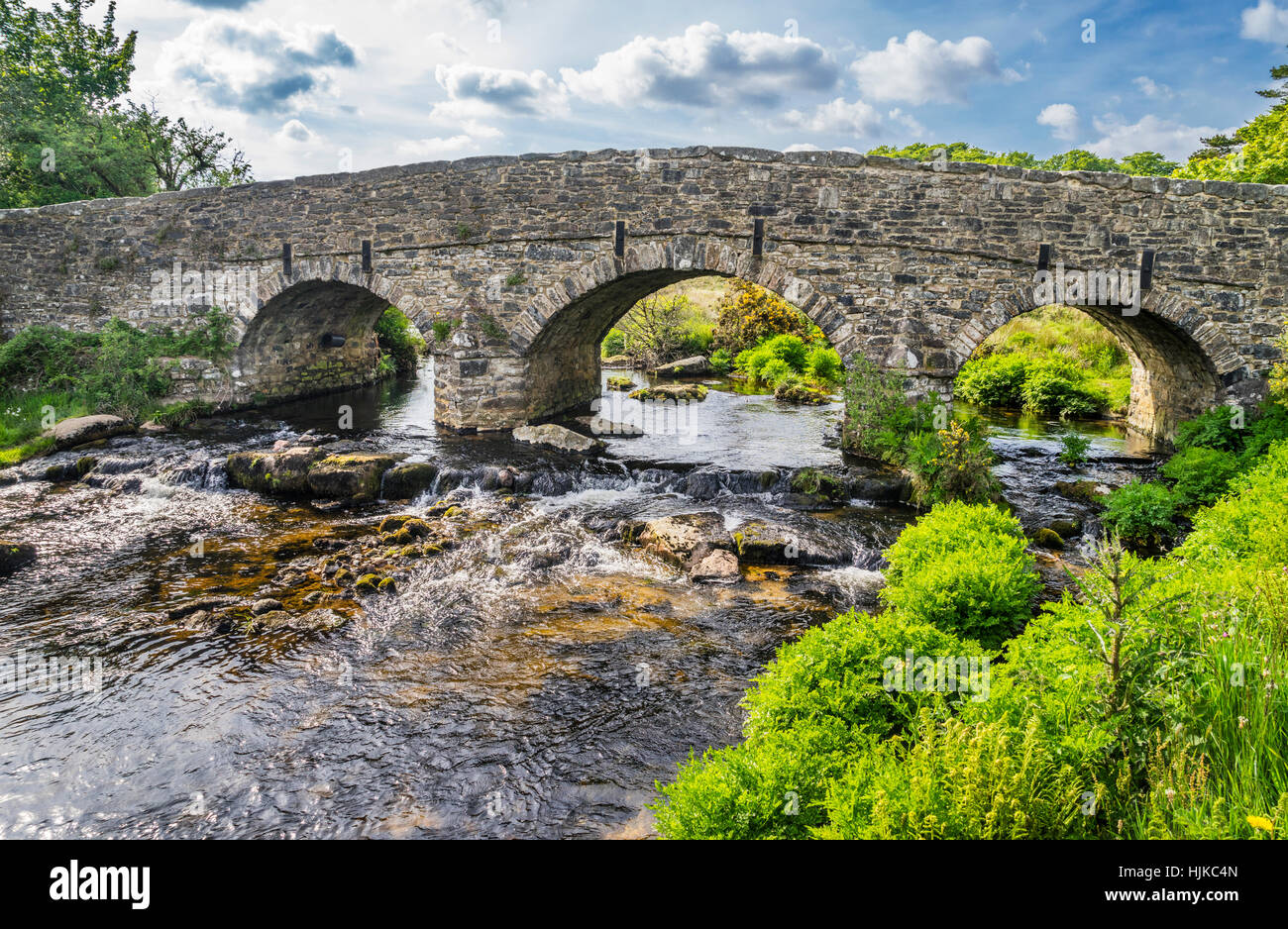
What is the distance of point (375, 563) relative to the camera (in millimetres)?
9867

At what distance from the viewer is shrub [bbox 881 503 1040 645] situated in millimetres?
5867

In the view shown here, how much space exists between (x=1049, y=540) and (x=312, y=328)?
1944cm

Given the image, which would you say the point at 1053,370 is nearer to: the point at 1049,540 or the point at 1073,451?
the point at 1073,451

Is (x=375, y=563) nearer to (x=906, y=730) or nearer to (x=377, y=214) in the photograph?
(x=906, y=730)

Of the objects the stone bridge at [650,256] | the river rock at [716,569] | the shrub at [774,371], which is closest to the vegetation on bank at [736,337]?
the shrub at [774,371]

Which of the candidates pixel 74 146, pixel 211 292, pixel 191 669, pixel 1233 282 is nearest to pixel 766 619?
pixel 191 669

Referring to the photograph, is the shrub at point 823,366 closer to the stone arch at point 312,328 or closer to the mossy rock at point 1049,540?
the stone arch at point 312,328

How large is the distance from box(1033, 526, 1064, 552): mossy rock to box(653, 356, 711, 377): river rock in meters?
18.5

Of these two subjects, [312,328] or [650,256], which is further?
[312,328]

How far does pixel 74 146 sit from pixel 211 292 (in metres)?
10.5

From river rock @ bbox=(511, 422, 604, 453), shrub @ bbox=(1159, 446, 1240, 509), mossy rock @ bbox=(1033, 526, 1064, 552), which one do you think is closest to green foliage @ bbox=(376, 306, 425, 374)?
river rock @ bbox=(511, 422, 604, 453)

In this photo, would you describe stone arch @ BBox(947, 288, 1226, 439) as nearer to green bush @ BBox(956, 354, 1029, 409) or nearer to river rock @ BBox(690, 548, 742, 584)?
green bush @ BBox(956, 354, 1029, 409)

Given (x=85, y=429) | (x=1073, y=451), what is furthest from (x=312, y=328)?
(x=1073, y=451)

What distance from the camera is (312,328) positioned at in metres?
21.2
